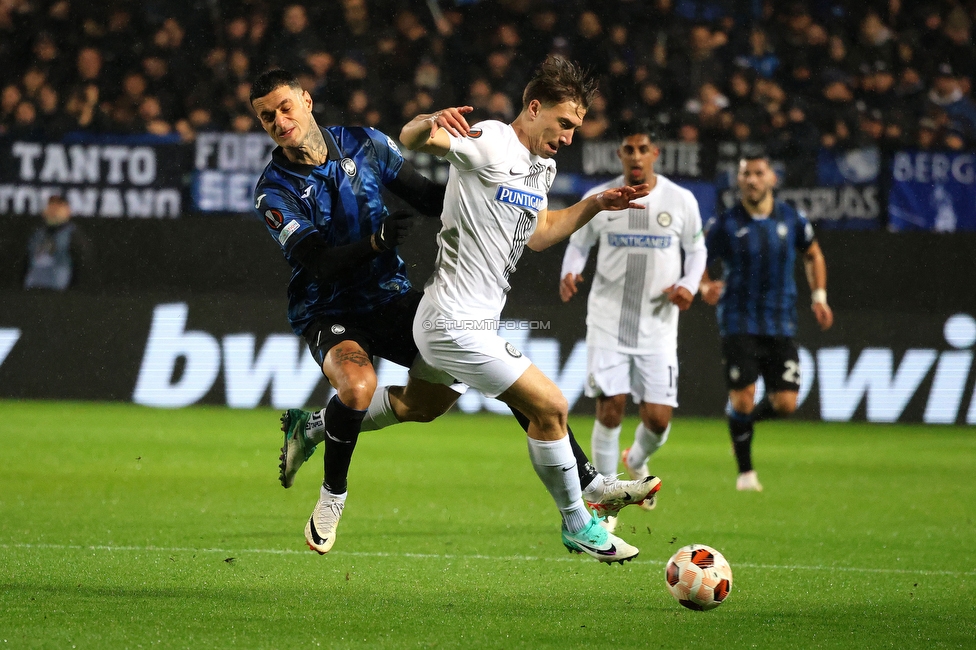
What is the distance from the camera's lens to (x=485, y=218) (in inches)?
191

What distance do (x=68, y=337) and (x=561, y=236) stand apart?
308 inches

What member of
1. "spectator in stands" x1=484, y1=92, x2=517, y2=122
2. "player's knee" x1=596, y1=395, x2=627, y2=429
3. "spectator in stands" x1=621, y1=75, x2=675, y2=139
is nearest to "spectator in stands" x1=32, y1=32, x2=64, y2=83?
"spectator in stands" x1=484, y1=92, x2=517, y2=122

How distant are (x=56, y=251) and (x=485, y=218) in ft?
26.4

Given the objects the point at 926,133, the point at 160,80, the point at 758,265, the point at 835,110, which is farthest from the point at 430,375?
the point at 926,133

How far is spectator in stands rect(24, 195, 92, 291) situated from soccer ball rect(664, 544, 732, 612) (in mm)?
8546

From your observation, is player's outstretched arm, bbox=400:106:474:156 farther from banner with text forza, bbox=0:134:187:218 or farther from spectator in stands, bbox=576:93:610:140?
spectator in stands, bbox=576:93:610:140

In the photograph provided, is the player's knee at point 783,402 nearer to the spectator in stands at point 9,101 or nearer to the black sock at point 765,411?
the black sock at point 765,411

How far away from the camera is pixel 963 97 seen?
13.7 m

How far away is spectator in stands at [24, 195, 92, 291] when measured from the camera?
11.8 m

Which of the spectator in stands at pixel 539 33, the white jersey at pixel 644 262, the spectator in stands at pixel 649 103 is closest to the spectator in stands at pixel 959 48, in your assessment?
the spectator in stands at pixel 649 103

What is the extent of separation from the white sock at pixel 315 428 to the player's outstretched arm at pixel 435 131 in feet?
5.07

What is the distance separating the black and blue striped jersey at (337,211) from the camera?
5.09m

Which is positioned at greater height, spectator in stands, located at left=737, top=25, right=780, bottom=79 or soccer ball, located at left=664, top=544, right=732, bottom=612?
spectator in stands, located at left=737, top=25, right=780, bottom=79

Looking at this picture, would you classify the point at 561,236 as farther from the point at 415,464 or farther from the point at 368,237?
the point at 415,464
